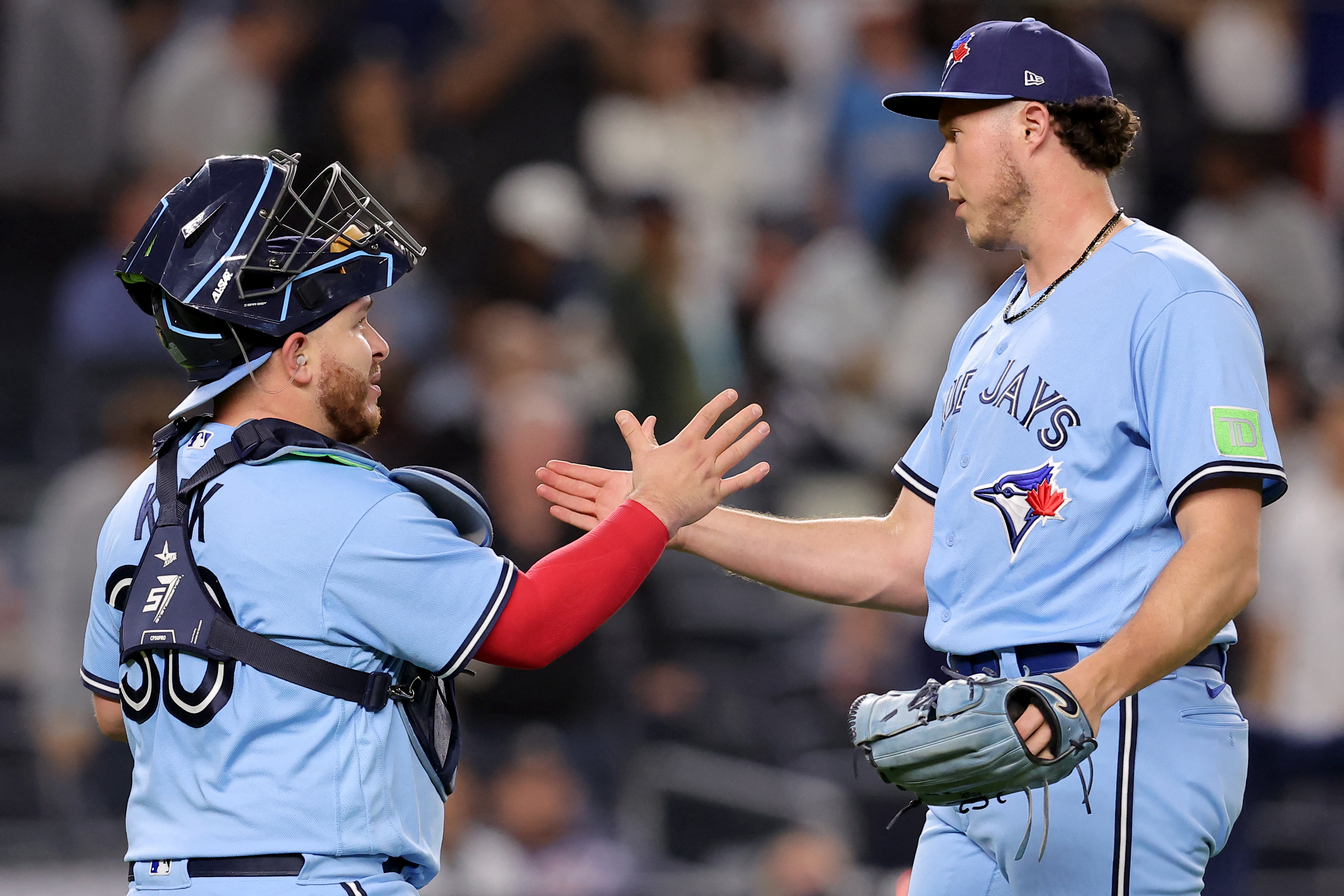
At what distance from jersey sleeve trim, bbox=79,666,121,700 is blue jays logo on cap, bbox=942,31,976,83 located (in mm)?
2044

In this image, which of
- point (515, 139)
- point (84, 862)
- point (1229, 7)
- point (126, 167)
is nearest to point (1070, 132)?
point (84, 862)

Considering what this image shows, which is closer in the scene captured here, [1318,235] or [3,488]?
[3,488]

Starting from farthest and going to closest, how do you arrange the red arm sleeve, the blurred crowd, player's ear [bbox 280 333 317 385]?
the blurred crowd → player's ear [bbox 280 333 317 385] → the red arm sleeve

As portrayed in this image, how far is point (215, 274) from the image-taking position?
2.65 metres

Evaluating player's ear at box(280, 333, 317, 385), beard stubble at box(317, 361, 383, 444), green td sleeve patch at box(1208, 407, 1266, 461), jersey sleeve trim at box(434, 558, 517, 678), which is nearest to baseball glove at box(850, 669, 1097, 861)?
green td sleeve patch at box(1208, 407, 1266, 461)

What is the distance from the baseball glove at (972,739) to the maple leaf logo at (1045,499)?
1.13 feet

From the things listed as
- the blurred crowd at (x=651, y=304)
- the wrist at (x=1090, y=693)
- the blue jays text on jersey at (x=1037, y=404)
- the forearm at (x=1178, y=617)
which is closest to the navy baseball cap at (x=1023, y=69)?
the blue jays text on jersey at (x=1037, y=404)

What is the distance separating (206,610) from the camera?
2.55m

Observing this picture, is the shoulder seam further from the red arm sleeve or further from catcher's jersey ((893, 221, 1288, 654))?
catcher's jersey ((893, 221, 1288, 654))

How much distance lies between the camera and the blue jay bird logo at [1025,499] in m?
2.87

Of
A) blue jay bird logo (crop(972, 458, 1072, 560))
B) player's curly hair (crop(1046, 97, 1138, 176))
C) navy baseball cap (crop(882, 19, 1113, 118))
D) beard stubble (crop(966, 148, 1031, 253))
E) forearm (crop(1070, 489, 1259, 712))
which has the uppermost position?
navy baseball cap (crop(882, 19, 1113, 118))

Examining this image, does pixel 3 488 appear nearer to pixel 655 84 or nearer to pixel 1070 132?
pixel 655 84

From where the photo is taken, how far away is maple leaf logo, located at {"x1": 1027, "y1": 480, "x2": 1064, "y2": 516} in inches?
112

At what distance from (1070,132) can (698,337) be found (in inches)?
208
